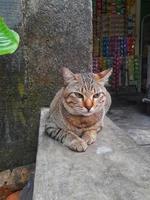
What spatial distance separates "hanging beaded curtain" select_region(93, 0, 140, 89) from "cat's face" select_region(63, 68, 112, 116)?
4.17 metres

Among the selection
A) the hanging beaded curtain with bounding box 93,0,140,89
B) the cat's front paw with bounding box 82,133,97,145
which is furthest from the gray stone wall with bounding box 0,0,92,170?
the hanging beaded curtain with bounding box 93,0,140,89

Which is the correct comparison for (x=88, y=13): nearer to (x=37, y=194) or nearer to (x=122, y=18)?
(x=37, y=194)

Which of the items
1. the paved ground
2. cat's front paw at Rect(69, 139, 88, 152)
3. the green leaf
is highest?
the green leaf

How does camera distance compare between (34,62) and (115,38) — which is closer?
(34,62)

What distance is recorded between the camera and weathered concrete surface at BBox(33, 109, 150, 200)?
1583 millimetres

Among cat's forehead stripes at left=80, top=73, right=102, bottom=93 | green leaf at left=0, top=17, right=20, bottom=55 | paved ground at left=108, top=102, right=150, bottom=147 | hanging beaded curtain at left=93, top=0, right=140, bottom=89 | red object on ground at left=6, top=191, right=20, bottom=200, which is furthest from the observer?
hanging beaded curtain at left=93, top=0, right=140, bottom=89

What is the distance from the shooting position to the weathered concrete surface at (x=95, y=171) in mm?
1583

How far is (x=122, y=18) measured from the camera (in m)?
6.61

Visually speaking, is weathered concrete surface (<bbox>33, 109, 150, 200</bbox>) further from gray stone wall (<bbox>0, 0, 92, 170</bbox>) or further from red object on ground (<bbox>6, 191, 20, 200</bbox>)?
red object on ground (<bbox>6, 191, 20, 200</bbox>)

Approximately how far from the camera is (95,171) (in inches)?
71.5

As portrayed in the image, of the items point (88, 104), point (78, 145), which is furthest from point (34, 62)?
point (78, 145)

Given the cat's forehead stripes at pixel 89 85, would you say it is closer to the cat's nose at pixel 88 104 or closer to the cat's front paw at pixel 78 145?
the cat's nose at pixel 88 104

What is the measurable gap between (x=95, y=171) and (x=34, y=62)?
4.12ft

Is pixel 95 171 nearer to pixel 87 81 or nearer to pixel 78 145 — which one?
pixel 78 145
